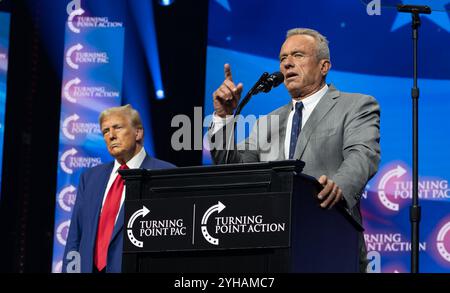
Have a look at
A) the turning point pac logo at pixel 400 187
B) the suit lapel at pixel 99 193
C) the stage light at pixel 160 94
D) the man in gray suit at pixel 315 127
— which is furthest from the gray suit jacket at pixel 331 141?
the stage light at pixel 160 94

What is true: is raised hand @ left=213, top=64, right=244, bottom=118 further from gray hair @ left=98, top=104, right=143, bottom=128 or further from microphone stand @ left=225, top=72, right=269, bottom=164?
gray hair @ left=98, top=104, right=143, bottom=128

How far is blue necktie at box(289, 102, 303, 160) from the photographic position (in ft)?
12.4

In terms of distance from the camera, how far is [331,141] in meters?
3.72

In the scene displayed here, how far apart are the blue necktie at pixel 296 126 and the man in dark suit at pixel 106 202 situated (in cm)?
155

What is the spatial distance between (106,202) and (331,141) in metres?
2.09

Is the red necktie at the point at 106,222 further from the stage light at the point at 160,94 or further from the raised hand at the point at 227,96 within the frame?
the raised hand at the point at 227,96

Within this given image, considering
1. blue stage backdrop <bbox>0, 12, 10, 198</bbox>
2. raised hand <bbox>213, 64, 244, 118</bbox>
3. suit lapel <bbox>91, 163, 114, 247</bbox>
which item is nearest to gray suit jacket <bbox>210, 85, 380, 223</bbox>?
raised hand <bbox>213, 64, 244, 118</bbox>

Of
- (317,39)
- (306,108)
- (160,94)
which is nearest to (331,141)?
(306,108)

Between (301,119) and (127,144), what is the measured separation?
214 centimetres

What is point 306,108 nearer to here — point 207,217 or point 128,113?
point 207,217

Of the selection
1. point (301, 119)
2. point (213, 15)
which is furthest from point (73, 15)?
point (301, 119)

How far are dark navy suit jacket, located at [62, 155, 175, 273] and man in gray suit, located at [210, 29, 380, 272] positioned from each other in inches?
61.9
